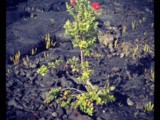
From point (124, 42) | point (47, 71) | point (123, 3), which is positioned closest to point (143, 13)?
point (123, 3)

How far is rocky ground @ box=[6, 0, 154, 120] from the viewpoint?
7910 mm

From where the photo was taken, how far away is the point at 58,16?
16.4 m

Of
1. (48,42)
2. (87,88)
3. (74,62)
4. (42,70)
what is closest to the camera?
(87,88)

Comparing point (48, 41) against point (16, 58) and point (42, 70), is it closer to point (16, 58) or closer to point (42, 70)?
point (16, 58)

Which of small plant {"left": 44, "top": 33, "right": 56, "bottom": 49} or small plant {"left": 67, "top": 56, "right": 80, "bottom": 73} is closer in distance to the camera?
small plant {"left": 67, "top": 56, "right": 80, "bottom": 73}

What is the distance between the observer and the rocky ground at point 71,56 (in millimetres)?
7910

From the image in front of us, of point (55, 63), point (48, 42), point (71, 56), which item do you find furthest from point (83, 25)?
point (48, 42)

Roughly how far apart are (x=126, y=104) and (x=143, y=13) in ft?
34.5

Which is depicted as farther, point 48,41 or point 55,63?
point 48,41

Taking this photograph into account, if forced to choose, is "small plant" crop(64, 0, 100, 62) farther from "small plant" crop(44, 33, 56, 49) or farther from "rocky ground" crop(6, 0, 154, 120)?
"small plant" crop(44, 33, 56, 49)

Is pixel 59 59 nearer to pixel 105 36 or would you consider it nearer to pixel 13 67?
pixel 13 67

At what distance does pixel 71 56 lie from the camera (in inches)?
456
